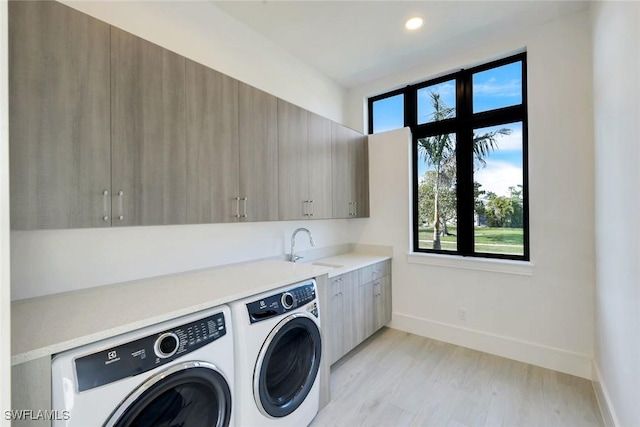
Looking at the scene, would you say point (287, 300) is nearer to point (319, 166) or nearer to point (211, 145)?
point (211, 145)

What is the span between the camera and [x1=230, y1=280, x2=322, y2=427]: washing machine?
140 cm

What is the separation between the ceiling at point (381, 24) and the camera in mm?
2227

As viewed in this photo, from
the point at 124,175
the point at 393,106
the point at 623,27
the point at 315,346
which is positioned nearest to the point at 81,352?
the point at 124,175

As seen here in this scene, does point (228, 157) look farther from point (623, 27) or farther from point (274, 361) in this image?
point (623, 27)

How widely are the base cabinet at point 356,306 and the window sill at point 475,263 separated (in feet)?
1.27


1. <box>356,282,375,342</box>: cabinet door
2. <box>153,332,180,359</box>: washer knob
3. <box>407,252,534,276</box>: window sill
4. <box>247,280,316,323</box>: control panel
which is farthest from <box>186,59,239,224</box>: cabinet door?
<box>407,252,534,276</box>: window sill

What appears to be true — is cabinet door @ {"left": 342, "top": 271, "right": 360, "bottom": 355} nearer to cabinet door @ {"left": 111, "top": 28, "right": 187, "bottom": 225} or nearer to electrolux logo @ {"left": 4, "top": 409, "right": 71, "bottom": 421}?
cabinet door @ {"left": 111, "top": 28, "right": 187, "bottom": 225}

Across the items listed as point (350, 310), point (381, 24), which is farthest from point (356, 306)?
point (381, 24)

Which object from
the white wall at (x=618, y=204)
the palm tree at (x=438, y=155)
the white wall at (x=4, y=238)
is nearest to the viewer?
the white wall at (x=4, y=238)

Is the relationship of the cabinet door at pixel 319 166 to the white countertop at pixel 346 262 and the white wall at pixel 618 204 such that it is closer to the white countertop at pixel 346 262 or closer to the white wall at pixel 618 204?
the white countertop at pixel 346 262

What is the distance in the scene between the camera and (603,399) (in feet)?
6.15

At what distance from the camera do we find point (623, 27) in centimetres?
144

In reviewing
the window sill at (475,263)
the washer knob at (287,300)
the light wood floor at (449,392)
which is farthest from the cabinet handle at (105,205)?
the window sill at (475,263)

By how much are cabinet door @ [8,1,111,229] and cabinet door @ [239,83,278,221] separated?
A: 2.68 feet
